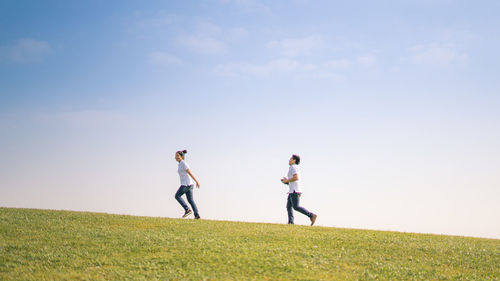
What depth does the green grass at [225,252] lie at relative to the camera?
1247 cm

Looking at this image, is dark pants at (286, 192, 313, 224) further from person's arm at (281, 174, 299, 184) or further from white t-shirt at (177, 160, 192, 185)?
white t-shirt at (177, 160, 192, 185)

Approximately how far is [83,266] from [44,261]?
1.44m

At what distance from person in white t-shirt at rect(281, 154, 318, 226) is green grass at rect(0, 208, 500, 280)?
1.13m

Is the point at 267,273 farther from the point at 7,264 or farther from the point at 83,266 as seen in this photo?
the point at 7,264

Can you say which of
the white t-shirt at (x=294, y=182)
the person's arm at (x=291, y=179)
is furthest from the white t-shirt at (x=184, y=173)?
the white t-shirt at (x=294, y=182)

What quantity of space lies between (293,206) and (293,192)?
0.72 meters

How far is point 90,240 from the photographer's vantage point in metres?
15.5

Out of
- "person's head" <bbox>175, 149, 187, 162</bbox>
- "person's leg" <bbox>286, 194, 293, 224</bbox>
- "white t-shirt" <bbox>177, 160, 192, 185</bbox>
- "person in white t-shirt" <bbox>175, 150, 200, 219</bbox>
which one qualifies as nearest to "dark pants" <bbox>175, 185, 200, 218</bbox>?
"person in white t-shirt" <bbox>175, 150, 200, 219</bbox>

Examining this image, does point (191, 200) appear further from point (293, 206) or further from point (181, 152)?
point (293, 206)

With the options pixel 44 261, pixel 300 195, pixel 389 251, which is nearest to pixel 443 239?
pixel 389 251

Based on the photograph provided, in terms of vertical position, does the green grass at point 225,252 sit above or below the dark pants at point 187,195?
below

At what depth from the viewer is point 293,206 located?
20062 mm

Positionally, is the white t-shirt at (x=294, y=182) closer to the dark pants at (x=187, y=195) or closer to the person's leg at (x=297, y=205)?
the person's leg at (x=297, y=205)

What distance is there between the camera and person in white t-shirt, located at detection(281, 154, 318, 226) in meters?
19.9
